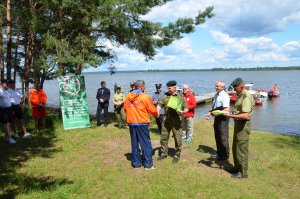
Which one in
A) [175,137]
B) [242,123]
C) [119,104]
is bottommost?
[175,137]

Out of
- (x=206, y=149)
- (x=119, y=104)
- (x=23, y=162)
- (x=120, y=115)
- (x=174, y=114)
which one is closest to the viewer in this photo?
(x=174, y=114)

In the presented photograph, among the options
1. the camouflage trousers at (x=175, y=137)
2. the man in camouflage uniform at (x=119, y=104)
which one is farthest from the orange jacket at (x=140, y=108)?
the man in camouflage uniform at (x=119, y=104)

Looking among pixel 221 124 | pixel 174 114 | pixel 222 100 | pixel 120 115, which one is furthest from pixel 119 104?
pixel 222 100

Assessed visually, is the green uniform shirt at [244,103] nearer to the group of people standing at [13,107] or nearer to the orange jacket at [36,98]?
the group of people standing at [13,107]

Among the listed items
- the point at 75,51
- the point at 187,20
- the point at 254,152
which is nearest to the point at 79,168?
the point at 254,152

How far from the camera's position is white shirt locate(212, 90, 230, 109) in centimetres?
762

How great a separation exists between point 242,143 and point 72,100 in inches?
279

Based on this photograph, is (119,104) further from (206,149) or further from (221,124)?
A: (221,124)

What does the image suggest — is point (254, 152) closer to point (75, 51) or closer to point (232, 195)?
point (232, 195)

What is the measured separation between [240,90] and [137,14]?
733 centimetres

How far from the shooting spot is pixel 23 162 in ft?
25.1

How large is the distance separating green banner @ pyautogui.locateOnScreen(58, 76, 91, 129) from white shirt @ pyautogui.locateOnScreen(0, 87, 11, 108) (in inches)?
99.2

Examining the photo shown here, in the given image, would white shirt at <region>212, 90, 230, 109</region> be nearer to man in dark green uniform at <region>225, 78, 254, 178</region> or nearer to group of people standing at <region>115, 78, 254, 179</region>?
group of people standing at <region>115, 78, 254, 179</region>

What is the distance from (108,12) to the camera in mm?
11508
